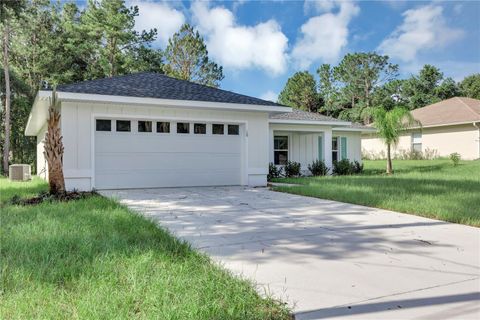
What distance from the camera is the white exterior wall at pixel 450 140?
2267 centimetres

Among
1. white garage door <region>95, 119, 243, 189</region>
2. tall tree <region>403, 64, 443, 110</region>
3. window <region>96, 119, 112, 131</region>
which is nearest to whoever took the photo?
window <region>96, 119, 112, 131</region>

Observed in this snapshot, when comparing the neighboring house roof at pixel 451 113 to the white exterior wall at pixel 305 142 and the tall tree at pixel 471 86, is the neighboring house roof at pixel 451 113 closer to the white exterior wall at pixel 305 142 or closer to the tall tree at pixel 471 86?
the white exterior wall at pixel 305 142

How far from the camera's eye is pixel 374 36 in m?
20.0

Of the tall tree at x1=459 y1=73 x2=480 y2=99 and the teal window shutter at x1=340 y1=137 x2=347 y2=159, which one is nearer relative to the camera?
the teal window shutter at x1=340 y1=137 x2=347 y2=159

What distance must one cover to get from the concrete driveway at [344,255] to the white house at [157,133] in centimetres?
369

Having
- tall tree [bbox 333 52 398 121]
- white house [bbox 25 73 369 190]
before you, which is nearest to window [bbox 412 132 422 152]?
tall tree [bbox 333 52 398 121]

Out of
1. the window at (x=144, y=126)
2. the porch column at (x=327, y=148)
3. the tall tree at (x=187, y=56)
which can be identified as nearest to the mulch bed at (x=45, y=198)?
the window at (x=144, y=126)

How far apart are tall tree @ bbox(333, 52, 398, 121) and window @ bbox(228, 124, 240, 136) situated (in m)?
33.3

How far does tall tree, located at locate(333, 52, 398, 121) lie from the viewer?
1690 inches

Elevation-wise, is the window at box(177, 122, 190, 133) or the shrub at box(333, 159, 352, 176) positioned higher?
the window at box(177, 122, 190, 133)

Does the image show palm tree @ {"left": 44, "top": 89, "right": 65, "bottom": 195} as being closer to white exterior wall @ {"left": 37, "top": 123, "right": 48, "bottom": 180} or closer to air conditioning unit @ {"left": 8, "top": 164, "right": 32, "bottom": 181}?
white exterior wall @ {"left": 37, "top": 123, "right": 48, "bottom": 180}

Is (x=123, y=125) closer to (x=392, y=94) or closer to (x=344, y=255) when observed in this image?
(x=344, y=255)

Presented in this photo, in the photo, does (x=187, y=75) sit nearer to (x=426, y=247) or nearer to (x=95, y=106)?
(x=95, y=106)

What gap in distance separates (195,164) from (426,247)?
27.9ft
